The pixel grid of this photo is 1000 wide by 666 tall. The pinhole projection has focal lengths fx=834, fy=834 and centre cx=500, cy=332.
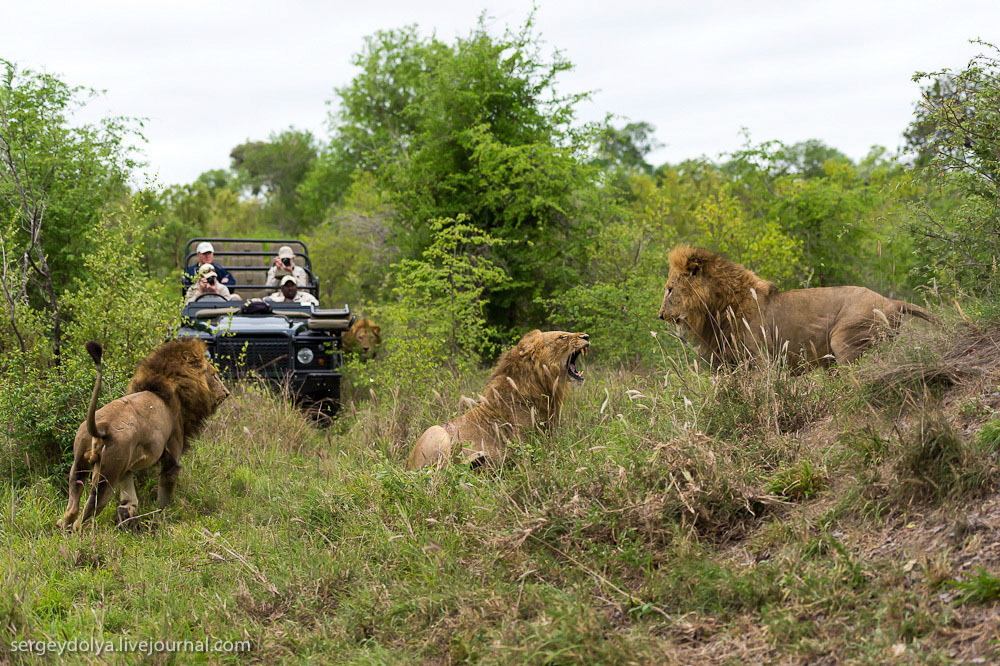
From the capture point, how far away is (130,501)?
6.13 metres

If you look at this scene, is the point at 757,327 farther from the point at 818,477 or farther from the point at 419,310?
the point at 419,310

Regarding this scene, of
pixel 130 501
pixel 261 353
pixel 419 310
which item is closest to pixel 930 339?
pixel 130 501

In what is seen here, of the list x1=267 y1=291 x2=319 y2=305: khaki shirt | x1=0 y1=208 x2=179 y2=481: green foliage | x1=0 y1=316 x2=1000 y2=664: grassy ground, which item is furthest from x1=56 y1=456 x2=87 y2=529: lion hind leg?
x1=267 y1=291 x2=319 y2=305: khaki shirt

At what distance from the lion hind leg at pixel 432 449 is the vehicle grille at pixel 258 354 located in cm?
449

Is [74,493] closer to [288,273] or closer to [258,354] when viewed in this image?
[258,354]

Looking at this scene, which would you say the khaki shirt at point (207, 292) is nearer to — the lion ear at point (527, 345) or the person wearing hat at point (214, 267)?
the person wearing hat at point (214, 267)

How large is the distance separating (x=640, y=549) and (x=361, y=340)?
34.0 ft

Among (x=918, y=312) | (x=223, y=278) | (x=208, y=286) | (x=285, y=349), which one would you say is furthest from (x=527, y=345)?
(x=223, y=278)

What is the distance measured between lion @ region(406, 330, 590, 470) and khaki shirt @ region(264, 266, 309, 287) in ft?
25.2

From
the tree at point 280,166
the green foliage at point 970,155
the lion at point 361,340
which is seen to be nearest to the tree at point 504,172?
the lion at point 361,340

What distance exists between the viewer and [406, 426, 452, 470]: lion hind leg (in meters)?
5.75

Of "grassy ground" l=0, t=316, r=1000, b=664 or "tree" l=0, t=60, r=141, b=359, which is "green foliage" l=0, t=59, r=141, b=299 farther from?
"grassy ground" l=0, t=316, r=1000, b=664

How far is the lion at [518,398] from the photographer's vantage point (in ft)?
19.3

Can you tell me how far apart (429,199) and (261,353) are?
18.1 feet
